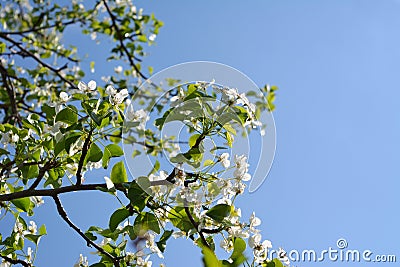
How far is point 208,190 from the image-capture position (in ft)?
2.94

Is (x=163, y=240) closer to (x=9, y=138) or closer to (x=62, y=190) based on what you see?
(x=62, y=190)

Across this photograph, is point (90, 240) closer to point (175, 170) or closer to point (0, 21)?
point (175, 170)

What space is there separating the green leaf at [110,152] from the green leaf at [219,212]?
0.81 feet

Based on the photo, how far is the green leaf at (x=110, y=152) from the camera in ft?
3.34

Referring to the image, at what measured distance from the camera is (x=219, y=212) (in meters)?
0.88

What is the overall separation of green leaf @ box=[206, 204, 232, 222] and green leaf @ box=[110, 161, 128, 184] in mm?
171

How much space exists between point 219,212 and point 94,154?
0.86 feet

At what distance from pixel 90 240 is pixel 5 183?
258 millimetres

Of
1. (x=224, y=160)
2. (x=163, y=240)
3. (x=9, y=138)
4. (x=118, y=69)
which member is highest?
(x=118, y=69)

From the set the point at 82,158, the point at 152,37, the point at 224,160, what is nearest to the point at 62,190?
the point at 82,158

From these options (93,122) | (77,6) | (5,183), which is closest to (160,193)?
(93,122)

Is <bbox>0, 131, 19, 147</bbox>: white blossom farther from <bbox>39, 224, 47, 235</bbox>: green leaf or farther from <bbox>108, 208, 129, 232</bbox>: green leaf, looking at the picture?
<bbox>108, 208, 129, 232</bbox>: green leaf

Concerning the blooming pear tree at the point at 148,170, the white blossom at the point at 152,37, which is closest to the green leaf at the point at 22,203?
the blooming pear tree at the point at 148,170

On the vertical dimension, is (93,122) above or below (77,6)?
below
